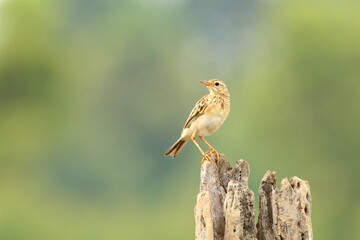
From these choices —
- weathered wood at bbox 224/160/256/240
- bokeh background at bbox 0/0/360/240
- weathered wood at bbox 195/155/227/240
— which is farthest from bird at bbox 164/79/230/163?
bokeh background at bbox 0/0/360/240

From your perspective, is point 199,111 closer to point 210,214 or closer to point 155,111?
point 210,214

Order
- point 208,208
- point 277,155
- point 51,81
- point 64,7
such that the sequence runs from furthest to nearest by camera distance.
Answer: point 64,7, point 51,81, point 277,155, point 208,208

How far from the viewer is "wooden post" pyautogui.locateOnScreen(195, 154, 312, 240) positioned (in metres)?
9.98

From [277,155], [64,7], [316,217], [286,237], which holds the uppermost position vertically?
[64,7]

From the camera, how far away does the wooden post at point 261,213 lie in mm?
9984

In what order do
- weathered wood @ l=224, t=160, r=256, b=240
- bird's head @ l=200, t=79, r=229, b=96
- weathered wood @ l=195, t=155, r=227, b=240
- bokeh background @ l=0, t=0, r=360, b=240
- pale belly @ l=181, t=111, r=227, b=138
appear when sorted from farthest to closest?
bokeh background @ l=0, t=0, r=360, b=240, bird's head @ l=200, t=79, r=229, b=96, pale belly @ l=181, t=111, r=227, b=138, weathered wood @ l=195, t=155, r=227, b=240, weathered wood @ l=224, t=160, r=256, b=240

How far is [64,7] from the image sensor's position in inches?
3177

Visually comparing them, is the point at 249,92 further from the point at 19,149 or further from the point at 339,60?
the point at 19,149

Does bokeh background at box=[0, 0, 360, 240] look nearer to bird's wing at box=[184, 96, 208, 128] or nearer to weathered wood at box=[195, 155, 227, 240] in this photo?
bird's wing at box=[184, 96, 208, 128]

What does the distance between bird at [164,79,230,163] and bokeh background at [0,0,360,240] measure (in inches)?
964

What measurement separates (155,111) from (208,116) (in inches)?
2112

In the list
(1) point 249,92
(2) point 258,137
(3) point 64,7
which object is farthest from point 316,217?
(3) point 64,7

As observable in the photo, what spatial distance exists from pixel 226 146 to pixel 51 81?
16477mm

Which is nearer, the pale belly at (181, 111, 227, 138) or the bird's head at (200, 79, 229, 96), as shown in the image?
the pale belly at (181, 111, 227, 138)
